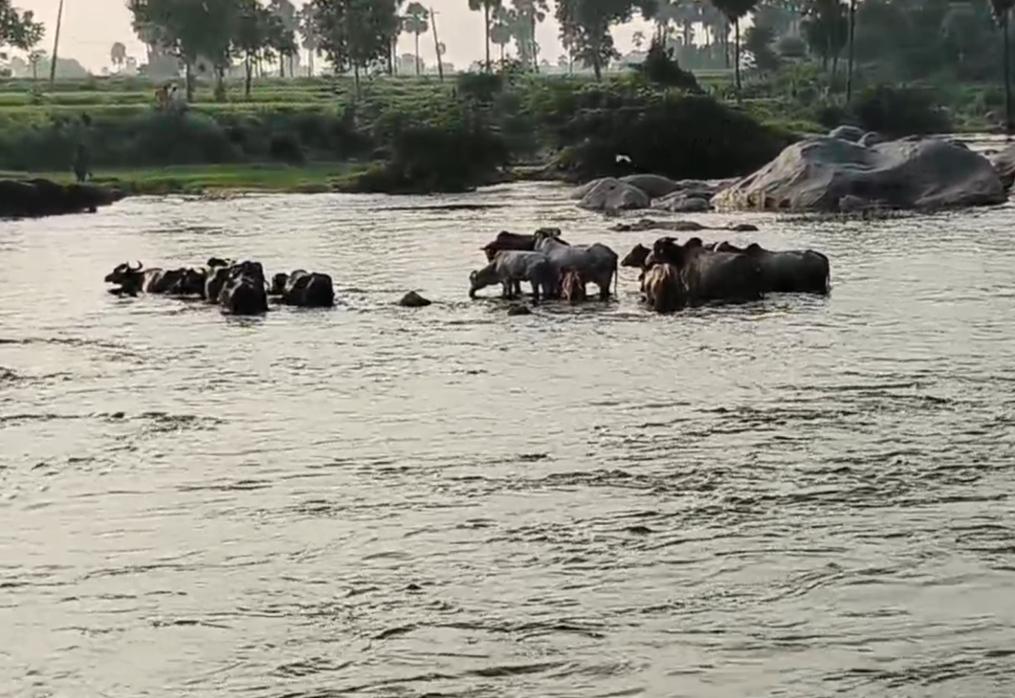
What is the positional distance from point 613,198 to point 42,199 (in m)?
16.5

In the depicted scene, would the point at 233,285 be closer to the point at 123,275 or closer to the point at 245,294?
the point at 245,294

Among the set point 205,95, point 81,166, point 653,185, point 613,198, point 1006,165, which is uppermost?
point 205,95

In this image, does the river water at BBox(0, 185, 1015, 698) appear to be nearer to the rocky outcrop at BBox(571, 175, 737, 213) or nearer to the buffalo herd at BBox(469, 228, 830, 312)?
the buffalo herd at BBox(469, 228, 830, 312)

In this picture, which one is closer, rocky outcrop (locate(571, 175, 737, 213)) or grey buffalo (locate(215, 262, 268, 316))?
grey buffalo (locate(215, 262, 268, 316))

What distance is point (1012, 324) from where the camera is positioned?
913 inches

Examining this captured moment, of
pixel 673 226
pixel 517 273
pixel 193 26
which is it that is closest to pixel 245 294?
pixel 517 273

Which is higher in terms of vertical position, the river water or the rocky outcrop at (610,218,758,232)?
the rocky outcrop at (610,218,758,232)

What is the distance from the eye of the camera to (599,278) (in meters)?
26.5

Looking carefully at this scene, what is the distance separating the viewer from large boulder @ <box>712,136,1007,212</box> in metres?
46.5

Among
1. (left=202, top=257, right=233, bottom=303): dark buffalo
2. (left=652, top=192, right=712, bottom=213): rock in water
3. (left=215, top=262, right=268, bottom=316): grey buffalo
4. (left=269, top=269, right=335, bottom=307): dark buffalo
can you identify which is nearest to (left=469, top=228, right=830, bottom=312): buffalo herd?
(left=269, top=269, right=335, bottom=307): dark buffalo

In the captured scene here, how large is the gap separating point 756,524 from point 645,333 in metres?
10.1

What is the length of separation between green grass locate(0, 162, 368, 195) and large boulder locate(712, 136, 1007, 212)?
18.7 meters

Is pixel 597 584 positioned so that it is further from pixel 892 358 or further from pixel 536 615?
pixel 892 358

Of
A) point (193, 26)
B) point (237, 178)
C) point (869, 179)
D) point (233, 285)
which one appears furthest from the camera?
point (193, 26)
